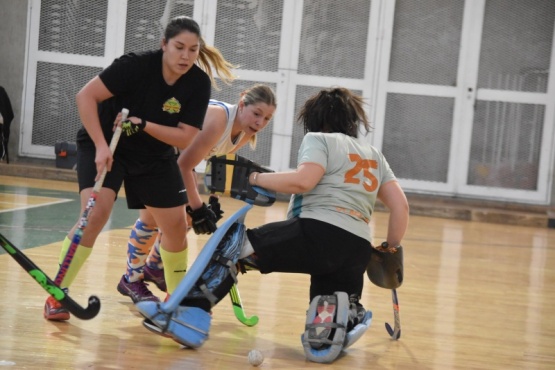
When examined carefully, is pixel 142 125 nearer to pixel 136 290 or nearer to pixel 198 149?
pixel 198 149

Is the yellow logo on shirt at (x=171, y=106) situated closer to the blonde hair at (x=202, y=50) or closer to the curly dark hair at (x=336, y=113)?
the blonde hair at (x=202, y=50)

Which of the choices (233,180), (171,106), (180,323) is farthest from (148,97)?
(180,323)

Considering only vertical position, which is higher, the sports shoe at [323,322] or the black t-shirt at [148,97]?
the black t-shirt at [148,97]

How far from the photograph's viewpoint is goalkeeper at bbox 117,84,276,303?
149 inches

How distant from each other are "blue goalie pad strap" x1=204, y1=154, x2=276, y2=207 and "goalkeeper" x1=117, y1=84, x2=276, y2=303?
29 cm

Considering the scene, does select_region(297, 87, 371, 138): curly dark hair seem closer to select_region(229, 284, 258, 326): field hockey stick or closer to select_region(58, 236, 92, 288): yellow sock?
select_region(229, 284, 258, 326): field hockey stick

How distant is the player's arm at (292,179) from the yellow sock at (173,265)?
1.92ft

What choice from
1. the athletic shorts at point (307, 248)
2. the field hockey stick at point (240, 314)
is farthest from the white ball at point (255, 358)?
the field hockey stick at point (240, 314)

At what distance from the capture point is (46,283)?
306cm

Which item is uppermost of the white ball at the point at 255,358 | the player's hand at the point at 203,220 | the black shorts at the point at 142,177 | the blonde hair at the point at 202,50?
the blonde hair at the point at 202,50

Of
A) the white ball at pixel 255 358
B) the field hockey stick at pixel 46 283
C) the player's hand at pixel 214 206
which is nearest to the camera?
the field hockey stick at pixel 46 283

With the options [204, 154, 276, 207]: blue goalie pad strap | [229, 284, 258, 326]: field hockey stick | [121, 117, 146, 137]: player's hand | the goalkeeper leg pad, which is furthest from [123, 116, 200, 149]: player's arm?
[229, 284, 258, 326]: field hockey stick

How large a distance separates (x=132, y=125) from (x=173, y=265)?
2.44 feet

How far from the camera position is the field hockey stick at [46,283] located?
3018 mm
